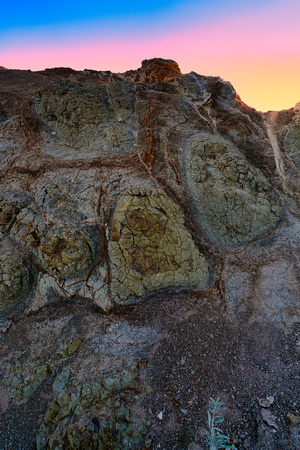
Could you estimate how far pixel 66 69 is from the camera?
96.8ft

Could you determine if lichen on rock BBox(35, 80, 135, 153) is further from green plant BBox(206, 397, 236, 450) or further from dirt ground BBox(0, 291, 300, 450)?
green plant BBox(206, 397, 236, 450)

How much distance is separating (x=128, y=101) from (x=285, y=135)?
16056 mm

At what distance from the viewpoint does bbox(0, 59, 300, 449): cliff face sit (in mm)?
7957

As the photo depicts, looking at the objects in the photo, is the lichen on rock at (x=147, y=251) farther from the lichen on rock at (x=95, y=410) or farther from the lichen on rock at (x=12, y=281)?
the lichen on rock at (x=12, y=281)

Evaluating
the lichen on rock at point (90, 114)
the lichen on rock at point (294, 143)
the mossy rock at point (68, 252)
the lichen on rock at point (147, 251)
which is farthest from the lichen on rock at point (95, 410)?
the lichen on rock at point (294, 143)

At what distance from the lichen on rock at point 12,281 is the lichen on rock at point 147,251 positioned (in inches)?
184

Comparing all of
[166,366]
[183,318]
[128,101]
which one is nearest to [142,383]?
[166,366]

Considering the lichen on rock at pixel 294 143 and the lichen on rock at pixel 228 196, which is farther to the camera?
the lichen on rock at pixel 294 143

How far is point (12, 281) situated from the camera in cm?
1073

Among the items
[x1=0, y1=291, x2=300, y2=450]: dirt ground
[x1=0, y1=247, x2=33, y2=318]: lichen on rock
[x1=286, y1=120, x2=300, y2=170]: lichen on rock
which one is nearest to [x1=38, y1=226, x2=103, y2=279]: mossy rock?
[x1=0, y1=247, x2=33, y2=318]: lichen on rock

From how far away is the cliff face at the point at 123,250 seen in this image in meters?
7.96

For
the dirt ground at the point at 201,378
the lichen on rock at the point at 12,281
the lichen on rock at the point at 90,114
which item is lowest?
the dirt ground at the point at 201,378

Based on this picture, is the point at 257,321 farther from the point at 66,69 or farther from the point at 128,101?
the point at 66,69

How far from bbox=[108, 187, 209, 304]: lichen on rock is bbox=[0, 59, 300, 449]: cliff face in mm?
58
